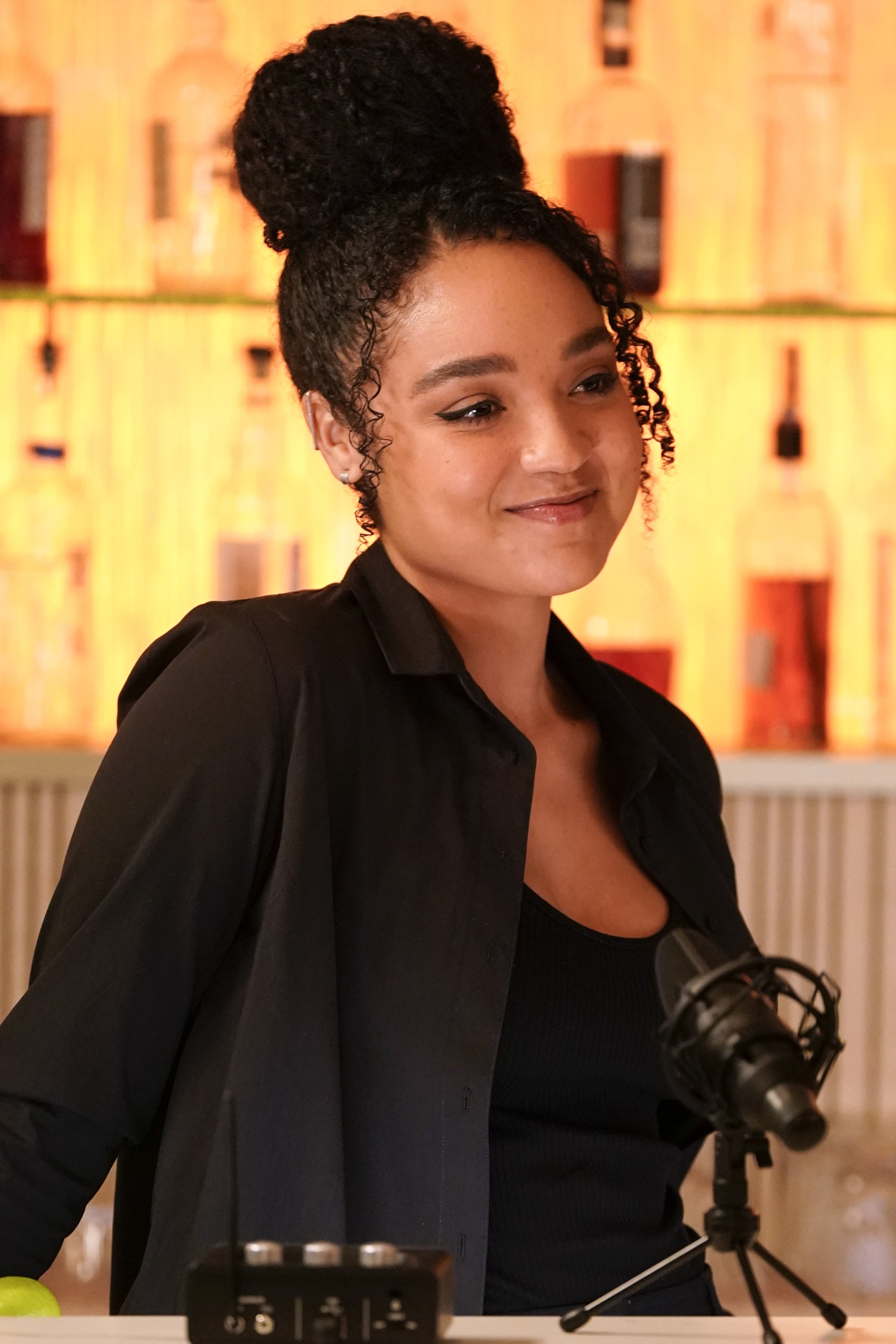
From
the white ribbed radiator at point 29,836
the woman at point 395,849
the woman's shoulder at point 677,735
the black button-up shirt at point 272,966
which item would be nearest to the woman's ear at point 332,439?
the woman at point 395,849

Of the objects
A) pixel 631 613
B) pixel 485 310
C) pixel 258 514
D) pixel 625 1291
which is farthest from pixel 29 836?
pixel 625 1291

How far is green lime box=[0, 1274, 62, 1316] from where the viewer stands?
2.27 feet

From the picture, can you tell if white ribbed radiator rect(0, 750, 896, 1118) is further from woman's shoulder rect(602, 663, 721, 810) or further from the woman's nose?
the woman's nose

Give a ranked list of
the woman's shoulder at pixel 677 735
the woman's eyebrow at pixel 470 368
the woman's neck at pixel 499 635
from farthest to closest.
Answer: the woman's shoulder at pixel 677 735
the woman's neck at pixel 499 635
the woman's eyebrow at pixel 470 368

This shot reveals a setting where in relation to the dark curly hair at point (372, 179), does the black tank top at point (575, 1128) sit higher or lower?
lower

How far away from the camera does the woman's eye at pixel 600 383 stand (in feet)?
3.28

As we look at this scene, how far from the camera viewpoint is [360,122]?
0.97 metres

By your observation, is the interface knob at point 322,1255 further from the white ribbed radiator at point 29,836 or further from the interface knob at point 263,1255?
the white ribbed radiator at point 29,836

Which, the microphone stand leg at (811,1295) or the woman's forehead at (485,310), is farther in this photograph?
the woman's forehead at (485,310)

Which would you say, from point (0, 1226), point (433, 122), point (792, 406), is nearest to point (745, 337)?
point (792, 406)

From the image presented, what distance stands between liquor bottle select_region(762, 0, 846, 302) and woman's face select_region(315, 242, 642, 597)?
72cm

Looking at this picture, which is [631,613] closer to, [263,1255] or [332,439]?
[332,439]

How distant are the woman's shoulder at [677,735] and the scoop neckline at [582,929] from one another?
0.22 metres

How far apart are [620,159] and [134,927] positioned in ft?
3.41
